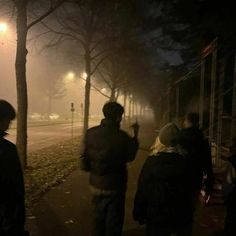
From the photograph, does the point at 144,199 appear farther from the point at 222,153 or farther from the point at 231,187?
the point at 222,153

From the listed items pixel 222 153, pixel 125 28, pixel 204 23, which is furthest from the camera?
pixel 125 28

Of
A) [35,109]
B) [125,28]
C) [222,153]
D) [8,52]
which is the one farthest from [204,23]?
[35,109]

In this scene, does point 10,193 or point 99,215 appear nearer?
point 10,193

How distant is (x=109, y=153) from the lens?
14.6ft

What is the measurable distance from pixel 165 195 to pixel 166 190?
1.8 inches

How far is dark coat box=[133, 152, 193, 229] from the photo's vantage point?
141 inches

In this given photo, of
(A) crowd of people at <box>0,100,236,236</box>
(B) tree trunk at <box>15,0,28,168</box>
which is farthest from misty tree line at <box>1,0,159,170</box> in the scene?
(A) crowd of people at <box>0,100,236,236</box>

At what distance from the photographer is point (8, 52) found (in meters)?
73.4

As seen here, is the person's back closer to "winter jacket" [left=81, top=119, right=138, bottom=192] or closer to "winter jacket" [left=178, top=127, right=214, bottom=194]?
"winter jacket" [left=81, top=119, right=138, bottom=192]

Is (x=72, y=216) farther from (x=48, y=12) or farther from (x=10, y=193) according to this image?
(x=48, y=12)

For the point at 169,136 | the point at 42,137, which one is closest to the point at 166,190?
the point at 169,136

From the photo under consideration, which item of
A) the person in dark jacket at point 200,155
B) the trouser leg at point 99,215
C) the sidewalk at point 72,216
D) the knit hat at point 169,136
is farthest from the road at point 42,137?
the knit hat at point 169,136

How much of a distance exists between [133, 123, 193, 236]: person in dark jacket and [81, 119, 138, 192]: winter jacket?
2.55 feet

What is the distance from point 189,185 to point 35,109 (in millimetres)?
79686
